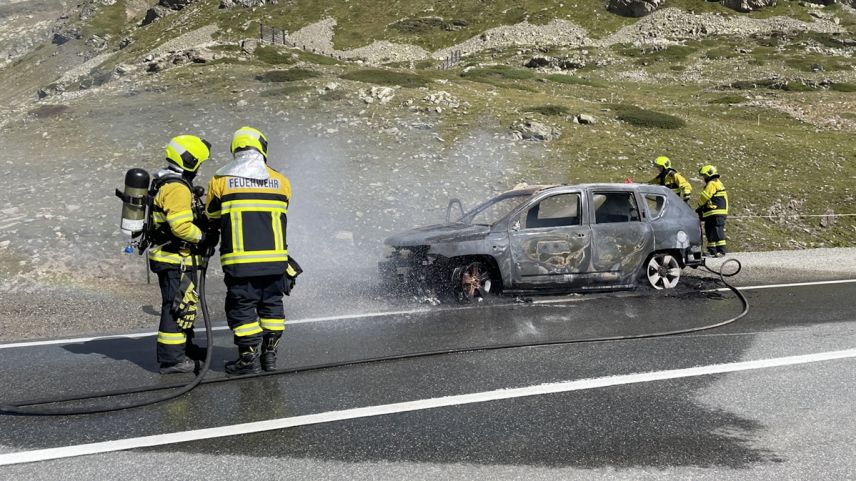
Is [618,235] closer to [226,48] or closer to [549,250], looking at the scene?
[549,250]

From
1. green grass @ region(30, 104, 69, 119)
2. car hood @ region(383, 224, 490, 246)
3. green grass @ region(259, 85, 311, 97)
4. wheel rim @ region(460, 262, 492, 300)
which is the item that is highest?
green grass @ region(259, 85, 311, 97)

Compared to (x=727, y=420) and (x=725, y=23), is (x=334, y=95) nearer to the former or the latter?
(x=727, y=420)

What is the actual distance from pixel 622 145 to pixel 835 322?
15.4m

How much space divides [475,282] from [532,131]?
1426 cm

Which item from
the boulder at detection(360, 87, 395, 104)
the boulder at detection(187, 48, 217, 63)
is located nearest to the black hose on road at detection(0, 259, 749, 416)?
the boulder at detection(360, 87, 395, 104)

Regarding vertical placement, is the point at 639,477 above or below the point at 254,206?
below

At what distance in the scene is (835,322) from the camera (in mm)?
6926

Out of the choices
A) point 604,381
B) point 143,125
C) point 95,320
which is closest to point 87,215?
point 95,320

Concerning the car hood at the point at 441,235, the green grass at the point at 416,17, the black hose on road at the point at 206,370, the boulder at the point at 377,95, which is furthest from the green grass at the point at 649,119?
the green grass at the point at 416,17

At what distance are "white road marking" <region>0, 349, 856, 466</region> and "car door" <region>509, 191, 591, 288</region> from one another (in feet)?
9.73

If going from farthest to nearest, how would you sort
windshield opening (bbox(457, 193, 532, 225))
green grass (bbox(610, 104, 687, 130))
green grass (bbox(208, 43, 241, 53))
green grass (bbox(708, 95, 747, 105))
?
green grass (bbox(708, 95, 747, 105)) → green grass (bbox(208, 43, 241, 53)) → green grass (bbox(610, 104, 687, 130)) → windshield opening (bbox(457, 193, 532, 225))

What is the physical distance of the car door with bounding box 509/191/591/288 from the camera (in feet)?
26.3

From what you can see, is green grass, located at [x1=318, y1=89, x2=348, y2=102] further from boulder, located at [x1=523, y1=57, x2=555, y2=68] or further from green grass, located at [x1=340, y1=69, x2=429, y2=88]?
boulder, located at [x1=523, y1=57, x2=555, y2=68]

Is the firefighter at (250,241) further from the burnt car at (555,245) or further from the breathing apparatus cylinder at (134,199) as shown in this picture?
the burnt car at (555,245)
